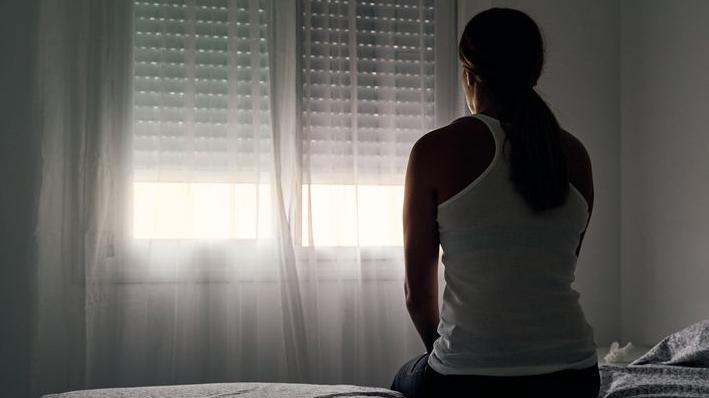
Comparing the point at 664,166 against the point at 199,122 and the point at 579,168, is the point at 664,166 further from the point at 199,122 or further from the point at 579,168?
the point at 199,122

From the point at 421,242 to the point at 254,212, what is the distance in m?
1.27

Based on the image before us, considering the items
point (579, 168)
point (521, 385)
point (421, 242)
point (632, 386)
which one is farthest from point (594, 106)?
point (521, 385)

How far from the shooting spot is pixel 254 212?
233cm

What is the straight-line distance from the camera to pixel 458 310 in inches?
41.8

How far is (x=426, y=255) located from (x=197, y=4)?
61.0 inches

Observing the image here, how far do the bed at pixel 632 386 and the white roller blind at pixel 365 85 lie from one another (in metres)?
1.06

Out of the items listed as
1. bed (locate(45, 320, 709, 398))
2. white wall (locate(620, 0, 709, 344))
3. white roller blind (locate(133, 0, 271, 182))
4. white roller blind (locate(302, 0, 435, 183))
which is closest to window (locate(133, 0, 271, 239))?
white roller blind (locate(133, 0, 271, 182))

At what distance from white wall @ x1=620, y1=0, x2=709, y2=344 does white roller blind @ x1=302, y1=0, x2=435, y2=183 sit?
81 centimetres

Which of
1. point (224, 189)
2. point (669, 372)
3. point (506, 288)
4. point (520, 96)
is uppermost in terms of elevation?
point (520, 96)

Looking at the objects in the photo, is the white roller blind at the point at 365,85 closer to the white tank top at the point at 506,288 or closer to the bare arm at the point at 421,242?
the bare arm at the point at 421,242

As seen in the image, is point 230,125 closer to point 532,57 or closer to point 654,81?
point 532,57

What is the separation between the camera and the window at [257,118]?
2.30 meters

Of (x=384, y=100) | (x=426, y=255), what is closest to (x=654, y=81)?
(x=384, y=100)

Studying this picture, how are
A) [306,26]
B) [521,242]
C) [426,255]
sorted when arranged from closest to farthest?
[521,242] < [426,255] < [306,26]
